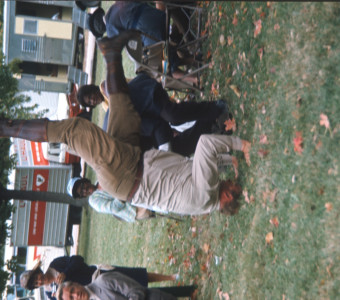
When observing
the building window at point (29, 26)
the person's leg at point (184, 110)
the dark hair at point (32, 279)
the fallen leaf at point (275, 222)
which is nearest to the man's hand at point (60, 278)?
the dark hair at point (32, 279)

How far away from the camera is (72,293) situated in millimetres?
→ 4984

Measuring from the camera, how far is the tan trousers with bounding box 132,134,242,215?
168 inches

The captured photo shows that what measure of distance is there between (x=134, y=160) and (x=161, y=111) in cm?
135

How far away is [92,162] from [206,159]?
1210 mm

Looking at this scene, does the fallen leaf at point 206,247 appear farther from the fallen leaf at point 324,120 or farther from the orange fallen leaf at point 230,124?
the fallen leaf at point 324,120

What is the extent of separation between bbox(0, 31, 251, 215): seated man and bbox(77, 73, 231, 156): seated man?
0.94 meters

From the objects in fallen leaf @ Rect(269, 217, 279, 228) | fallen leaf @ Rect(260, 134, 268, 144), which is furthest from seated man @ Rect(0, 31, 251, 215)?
fallen leaf @ Rect(269, 217, 279, 228)

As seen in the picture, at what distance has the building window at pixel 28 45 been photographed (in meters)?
14.0

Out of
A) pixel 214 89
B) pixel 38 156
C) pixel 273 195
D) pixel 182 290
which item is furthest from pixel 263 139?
pixel 38 156

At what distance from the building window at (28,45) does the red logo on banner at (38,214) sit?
4643 mm

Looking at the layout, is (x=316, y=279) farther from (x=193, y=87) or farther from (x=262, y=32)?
(x=193, y=87)

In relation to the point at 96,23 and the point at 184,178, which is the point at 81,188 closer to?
the point at 184,178

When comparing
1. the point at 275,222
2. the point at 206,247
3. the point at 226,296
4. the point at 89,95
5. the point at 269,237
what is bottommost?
the point at 226,296

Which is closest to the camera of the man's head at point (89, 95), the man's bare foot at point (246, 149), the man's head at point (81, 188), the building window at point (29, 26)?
the man's bare foot at point (246, 149)
